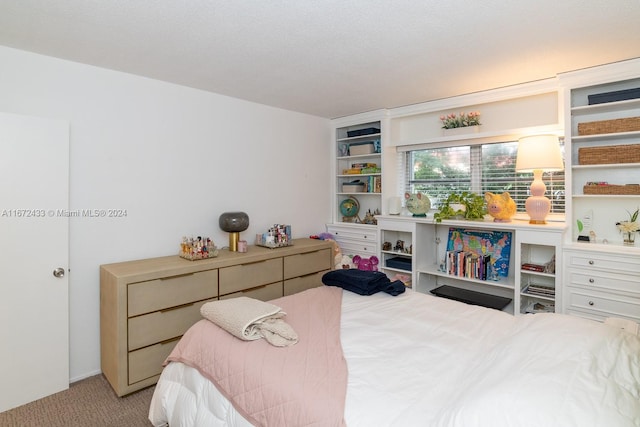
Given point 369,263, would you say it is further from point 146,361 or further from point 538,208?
point 146,361

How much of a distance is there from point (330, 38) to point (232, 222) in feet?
5.89

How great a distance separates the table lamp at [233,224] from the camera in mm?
3184

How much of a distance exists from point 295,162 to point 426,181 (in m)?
1.56

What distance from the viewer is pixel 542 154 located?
2.77 m

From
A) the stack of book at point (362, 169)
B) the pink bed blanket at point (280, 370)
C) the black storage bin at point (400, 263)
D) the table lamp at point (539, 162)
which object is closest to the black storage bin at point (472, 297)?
the black storage bin at point (400, 263)

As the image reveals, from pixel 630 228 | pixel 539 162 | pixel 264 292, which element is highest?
pixel 539 162

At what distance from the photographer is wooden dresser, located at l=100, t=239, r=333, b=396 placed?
2326 mm

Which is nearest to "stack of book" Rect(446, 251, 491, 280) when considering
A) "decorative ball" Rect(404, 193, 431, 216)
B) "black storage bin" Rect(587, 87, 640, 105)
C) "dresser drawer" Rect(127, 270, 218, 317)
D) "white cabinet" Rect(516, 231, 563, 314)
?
"white cabinet" Rect(516, 231, 563, 314)

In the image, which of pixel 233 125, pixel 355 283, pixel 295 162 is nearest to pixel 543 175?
pixel 355 283

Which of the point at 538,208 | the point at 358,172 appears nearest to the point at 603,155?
the point at 538,208

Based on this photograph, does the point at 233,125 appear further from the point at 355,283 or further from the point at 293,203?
the point at 355,283

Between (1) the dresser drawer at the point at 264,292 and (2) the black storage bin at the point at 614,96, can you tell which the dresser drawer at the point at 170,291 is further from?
(2) the black storage bin at the point at 614,96

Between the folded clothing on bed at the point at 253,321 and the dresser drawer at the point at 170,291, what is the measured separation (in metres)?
0.75

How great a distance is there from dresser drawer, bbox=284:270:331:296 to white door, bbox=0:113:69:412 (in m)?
1.75
